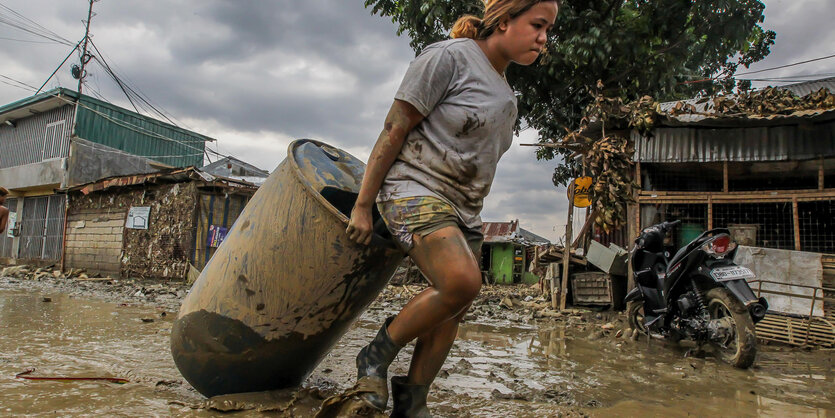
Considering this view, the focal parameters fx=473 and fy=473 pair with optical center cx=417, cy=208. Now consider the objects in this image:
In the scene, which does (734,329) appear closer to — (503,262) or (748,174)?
(748,174)

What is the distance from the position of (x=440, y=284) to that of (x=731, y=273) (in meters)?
3.19

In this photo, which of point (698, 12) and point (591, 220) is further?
point (698, 12)

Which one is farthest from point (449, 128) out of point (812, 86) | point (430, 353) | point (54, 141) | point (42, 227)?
point (42, 227)

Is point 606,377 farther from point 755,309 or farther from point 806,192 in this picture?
point 806,192

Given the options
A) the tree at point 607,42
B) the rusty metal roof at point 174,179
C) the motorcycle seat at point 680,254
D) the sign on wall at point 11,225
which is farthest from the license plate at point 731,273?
the sign on wall at point 11,225

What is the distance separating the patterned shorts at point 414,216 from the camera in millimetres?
1517

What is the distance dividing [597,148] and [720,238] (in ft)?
10.9

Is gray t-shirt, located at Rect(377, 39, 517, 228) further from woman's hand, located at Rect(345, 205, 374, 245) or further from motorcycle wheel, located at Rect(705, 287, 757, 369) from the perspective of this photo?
motorcycle wheel, located at Rect(705, 287, 757, 369)

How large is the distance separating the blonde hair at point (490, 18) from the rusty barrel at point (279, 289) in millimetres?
798

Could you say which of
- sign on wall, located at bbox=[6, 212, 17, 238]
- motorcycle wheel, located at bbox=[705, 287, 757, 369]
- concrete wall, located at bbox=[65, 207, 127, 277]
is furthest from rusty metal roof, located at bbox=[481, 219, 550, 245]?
sign on wall, located at bbox=[6, 212, 17, 238]

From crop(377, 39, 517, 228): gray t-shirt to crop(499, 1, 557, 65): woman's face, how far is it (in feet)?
0.45

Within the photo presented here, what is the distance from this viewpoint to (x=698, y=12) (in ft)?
32.9

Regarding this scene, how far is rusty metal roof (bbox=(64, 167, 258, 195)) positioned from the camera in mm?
11733

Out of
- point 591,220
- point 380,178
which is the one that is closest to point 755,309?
point 380,178
